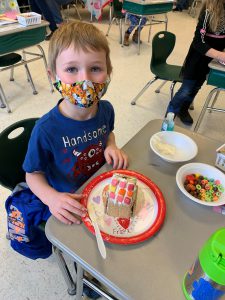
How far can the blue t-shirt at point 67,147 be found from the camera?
78 centimetres

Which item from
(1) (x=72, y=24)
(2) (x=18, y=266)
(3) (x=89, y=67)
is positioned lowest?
(2) (x=18, y=266)

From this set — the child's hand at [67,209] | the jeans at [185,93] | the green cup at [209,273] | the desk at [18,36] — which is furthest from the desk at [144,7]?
the green cup at [209,273]

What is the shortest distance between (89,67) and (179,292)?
0.64 m

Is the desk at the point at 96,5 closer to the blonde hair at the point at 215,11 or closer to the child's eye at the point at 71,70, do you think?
the blonde hair at the point at 215,11

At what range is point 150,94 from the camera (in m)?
2.78

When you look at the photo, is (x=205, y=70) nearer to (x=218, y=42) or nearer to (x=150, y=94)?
(x=218, y=42)

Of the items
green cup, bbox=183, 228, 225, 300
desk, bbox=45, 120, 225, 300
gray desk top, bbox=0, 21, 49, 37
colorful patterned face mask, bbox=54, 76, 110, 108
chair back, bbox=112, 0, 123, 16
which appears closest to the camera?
green cup, bbox=183, 228, 225, 300

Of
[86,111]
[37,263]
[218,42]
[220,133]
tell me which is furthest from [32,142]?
[220,133]

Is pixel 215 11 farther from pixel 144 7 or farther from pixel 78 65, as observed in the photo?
pixel 144 7

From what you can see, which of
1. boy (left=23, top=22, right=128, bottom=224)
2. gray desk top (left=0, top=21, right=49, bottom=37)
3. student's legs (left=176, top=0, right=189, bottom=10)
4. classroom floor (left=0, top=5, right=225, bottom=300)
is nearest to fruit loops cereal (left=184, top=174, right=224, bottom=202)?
boy (left=23, top=22, right=128, bottom=224)

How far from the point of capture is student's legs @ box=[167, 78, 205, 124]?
2104 mm

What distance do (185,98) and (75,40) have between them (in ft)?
5.37

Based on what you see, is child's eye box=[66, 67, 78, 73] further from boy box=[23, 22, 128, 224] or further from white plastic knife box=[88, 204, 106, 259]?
white plastic knife box=[88, 204, 106, 259]

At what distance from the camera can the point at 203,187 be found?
0.73m
